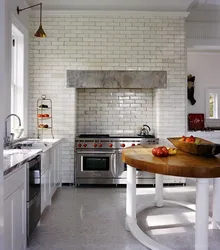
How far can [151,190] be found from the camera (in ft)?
17.0

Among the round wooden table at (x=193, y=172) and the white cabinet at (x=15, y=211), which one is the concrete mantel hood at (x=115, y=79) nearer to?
the round wooden table at (x=193, y=172)

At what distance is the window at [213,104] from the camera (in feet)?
26.7

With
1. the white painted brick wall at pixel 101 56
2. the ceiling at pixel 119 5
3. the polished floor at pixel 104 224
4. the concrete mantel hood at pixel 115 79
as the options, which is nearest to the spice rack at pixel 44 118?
the white painted brick wall at pixel 101 56

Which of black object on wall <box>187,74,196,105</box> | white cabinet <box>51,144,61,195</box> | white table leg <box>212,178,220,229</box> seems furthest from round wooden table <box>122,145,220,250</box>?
black object on wall <box>187,74,196,105</box>

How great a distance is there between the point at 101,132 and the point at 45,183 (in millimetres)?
2366

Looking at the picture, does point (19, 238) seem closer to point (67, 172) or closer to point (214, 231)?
point (214, 231)

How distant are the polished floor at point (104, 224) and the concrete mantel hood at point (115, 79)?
2044 millimetres

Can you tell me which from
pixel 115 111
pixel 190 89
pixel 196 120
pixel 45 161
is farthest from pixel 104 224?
pixel 190 89

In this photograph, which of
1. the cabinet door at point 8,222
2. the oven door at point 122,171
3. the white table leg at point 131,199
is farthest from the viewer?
the oven door at point 122,171

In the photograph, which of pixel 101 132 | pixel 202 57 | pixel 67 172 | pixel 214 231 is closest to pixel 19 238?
pixel 214 231

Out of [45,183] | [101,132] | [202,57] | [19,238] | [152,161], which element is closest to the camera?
[19,238]

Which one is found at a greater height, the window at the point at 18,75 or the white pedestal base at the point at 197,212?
the window at the point at 18,75

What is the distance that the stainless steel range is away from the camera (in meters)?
5.29

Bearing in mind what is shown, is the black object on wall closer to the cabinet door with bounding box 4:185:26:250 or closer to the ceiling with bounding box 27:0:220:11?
the ceiling with bounding box 27:0:220:11
